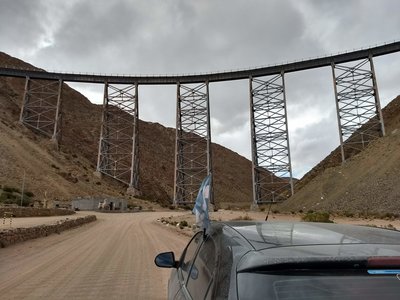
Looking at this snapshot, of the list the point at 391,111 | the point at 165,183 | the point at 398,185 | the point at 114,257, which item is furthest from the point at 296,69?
the point at 165,183

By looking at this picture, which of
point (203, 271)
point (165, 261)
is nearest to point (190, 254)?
point (165, 261)

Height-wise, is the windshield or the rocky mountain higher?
the rocky mountain

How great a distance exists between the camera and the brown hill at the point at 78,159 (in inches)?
1988

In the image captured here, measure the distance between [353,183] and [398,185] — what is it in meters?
5.34

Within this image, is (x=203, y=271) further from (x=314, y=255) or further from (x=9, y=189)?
(x=9, y=189)

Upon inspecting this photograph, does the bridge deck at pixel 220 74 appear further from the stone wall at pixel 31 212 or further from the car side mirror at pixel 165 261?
the car side mirror at pixel 165 261

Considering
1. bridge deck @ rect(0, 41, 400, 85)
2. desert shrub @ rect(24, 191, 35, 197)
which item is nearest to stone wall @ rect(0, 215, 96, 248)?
desert shrub @ rect(24, 191, 35, 197)

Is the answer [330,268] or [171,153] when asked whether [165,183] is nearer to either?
[171,153]

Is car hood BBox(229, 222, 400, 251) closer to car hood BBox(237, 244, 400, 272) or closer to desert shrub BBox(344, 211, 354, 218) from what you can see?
car hood BBox(237, 244, 400, 272)

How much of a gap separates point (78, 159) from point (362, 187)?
145ft

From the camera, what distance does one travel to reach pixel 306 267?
6.17ft

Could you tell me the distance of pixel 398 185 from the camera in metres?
27.5

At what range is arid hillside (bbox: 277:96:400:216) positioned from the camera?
27.7 metres

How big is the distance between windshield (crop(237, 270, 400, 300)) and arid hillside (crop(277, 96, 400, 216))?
25046 millimetres
